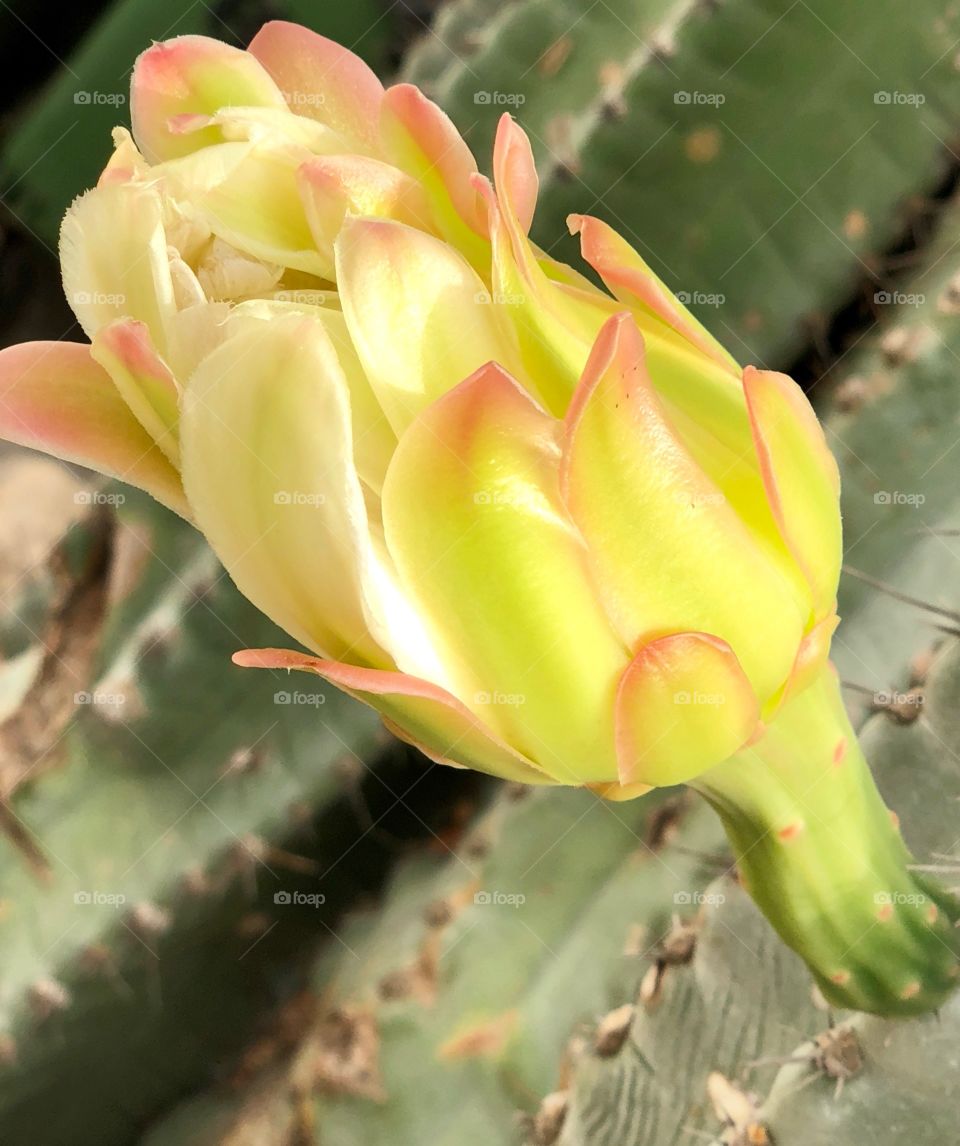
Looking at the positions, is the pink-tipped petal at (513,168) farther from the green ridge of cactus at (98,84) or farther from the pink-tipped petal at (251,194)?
the green ridge of cactus at (98,84)

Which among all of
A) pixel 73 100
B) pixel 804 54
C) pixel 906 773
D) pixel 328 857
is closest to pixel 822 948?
pixel 906 773

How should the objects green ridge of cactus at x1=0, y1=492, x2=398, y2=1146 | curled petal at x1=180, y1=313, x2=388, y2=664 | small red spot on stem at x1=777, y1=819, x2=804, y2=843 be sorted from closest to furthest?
curled petal at x1=180, y1=313, x2=388, y2=664, small red spot on stem at x1=777, y1=819, x2=804, y2=843, green ridge of cactus at x1=0, y1=492, x2=398, y2=1146

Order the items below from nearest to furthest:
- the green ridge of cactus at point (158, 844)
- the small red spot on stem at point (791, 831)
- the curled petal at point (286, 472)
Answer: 1. the curled petal at point (286, 472)
2. the small red spot on stem at point (791, 831)
3. the green ridge of cactus at point (158, 844)

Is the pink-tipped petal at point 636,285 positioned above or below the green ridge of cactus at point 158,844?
above

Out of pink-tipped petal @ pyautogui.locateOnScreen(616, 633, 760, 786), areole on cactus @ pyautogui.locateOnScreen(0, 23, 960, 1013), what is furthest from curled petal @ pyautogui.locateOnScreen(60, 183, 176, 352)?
pink-tipped petal @ pyautogui.locateOnScreen(616, 633, 760, 786)

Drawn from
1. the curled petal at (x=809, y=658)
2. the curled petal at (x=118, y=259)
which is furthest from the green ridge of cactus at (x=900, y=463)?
the curled petal at (x=118, y=259)

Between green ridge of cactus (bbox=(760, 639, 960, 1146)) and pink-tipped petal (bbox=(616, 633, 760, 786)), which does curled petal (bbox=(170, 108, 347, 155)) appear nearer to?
pink-tipped petal (bbox=(616, 633, 760, 786))

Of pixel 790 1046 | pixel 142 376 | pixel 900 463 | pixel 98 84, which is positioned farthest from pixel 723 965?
pixel 98 84

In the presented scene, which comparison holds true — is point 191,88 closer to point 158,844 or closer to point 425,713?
point 425,713
